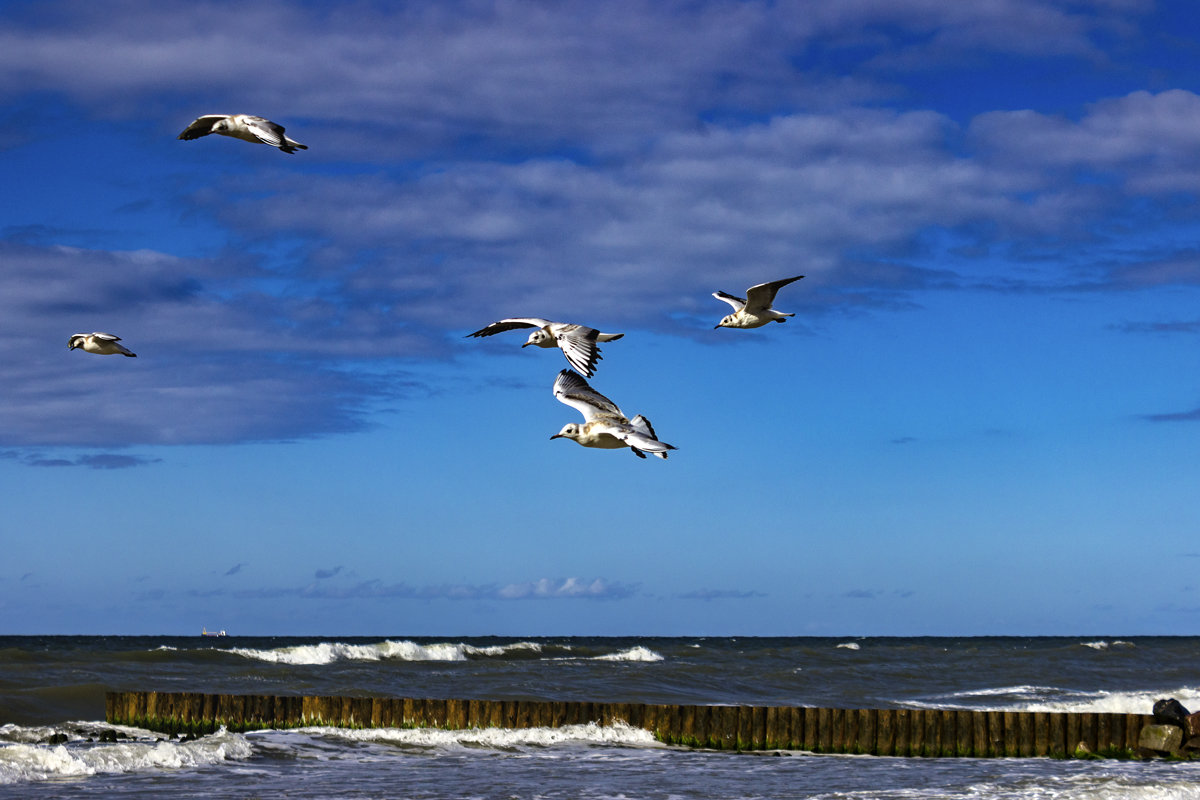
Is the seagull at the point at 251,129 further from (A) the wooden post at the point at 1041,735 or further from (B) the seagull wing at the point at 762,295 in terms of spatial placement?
(A) the wooden post at the point at 1041,735

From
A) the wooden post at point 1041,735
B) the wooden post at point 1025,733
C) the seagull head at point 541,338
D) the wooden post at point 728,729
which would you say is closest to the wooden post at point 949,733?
the wooden post at point 1025,733

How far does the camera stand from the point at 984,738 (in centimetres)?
1703

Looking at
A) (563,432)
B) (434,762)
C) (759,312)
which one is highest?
(759,312)

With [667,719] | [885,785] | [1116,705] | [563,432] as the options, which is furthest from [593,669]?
[563,432]

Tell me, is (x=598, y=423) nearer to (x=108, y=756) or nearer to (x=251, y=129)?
(x=251, y=129)

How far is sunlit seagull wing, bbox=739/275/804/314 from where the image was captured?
46.8 feet

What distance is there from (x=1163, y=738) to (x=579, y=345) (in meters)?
9.91

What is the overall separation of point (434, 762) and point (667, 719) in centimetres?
338

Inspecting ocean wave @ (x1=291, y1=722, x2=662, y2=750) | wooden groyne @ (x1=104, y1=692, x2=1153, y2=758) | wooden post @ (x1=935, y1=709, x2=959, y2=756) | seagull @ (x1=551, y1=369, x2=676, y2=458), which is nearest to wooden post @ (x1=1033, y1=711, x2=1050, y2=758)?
wooden groyne @ (x1=104, y1=692, x2=1153, y2=758)

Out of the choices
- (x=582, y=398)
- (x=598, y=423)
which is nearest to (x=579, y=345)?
(x=598, y=423)

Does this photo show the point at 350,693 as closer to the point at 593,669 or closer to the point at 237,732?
the point at 237,732

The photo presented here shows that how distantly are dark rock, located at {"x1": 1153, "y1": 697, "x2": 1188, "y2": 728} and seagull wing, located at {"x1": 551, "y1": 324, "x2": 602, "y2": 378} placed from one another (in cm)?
962

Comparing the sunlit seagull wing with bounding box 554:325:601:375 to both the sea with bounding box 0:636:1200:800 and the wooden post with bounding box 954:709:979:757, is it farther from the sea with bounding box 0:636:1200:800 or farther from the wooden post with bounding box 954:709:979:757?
the wooden post with bounding box 954:709:979:757

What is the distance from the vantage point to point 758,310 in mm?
14609
